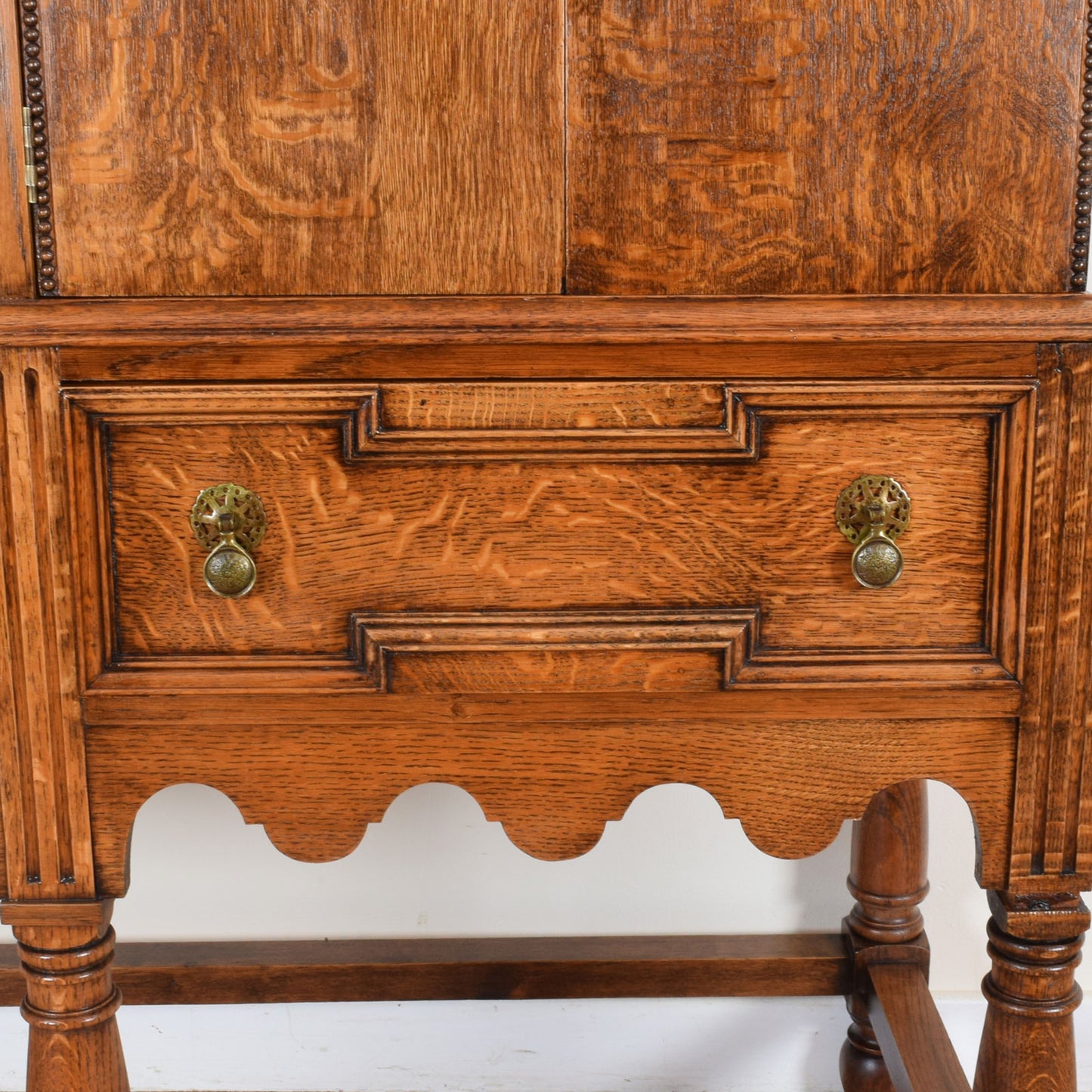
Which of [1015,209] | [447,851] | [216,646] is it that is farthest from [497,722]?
[447,851]

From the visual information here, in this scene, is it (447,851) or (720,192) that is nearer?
(720,192)

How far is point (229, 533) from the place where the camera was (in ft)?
2.14

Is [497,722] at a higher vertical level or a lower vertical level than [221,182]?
lower

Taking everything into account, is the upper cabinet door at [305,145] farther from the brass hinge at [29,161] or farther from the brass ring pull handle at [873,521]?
the brass ring pull handle at [873,521]

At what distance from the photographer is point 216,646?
68cm

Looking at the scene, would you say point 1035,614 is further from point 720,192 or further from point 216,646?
point 216,646

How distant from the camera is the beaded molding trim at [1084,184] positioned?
2.14ft

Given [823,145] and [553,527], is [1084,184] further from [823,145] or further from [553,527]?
[553,527]

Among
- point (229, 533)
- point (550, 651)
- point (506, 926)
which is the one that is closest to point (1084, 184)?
point (550, 651)

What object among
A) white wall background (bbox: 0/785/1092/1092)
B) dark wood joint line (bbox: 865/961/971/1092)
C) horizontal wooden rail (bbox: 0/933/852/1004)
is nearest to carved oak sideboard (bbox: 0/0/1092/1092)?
dark wood joint line (bbox: 865/961/971/1092)

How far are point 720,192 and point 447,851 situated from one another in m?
0.77

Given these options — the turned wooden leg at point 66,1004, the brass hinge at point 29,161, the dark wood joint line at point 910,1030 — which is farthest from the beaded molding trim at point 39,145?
the dark wood joint line at point 910,1030

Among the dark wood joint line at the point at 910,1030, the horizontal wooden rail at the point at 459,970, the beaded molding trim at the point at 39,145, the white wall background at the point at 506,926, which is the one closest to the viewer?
the beaded molding trim at the point at 39,145

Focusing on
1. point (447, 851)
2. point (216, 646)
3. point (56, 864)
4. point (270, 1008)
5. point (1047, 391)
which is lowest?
point (270, 1008)
